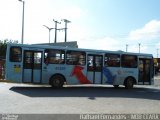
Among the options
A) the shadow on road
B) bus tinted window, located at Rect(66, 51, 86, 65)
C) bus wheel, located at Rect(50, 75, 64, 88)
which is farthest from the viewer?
bus tinted window, located at Rect(66, 51, 86, 65)

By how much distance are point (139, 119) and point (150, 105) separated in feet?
13.1

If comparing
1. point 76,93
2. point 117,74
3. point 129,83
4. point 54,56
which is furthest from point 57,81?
point 129,83

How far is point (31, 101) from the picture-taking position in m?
15.3

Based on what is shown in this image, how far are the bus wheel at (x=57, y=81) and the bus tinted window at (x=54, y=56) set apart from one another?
0.93 m

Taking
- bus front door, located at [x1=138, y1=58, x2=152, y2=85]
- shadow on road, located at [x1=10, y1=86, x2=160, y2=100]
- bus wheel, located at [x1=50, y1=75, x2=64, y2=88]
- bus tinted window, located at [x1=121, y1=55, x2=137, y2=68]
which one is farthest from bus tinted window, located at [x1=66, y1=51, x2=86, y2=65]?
bus front door, located at [x1=138, y1=58, x2=152, y2=85]

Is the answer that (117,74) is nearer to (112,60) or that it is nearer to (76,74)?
(112,60)

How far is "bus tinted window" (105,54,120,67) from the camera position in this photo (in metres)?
24.4

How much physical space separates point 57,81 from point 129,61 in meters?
5.74

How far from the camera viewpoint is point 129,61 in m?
25.5

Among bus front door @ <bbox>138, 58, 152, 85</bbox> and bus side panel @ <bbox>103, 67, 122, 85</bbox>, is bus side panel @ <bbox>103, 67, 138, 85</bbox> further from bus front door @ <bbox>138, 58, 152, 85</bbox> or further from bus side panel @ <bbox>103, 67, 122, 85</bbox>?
bus front door @ <bbox>138, 58, 152, 85</bbox>

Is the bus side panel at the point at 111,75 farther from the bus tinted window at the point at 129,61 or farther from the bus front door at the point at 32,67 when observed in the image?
the bus front door at the point at 32,67

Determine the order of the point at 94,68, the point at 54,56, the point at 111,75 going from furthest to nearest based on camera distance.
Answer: the point at 111,75 < the point at 94,68 < the point at 54,56

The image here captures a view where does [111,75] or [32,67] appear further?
[111,75]

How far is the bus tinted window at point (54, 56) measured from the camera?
22.2m
